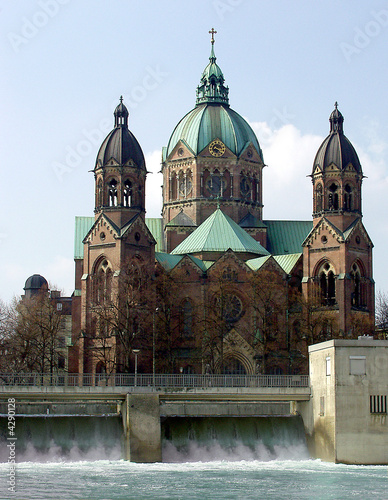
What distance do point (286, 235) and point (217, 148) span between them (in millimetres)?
12630

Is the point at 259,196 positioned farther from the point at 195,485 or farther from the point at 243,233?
the point at 195,485

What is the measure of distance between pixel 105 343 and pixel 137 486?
43868 millimetres

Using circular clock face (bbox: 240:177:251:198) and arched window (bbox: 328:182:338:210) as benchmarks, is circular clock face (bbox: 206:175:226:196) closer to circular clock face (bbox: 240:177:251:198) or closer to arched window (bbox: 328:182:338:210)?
circular clock face (bbox: 240:177:251:198)

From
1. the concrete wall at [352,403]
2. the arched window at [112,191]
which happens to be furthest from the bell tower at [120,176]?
the concrete wall at [352,403]

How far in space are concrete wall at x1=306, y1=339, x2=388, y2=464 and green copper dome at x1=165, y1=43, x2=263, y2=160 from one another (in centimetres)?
5430

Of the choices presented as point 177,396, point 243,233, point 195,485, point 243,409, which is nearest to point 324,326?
point 243,233

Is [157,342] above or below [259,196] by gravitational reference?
below

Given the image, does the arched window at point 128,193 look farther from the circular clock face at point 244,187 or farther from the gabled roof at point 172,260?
the circular clock face at point 244,187

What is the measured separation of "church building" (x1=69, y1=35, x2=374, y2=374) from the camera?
101438mm

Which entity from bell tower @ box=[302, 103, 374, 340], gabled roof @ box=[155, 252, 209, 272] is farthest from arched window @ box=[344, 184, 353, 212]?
gabled roof @ box=[155, 252, 209, 272]

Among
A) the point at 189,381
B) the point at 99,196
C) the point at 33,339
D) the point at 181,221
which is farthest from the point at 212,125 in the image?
the point at 189,381

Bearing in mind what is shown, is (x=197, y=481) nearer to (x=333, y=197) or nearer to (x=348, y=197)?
(x=333, y=197)

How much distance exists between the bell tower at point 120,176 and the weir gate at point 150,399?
26856 mm

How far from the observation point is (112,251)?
348 feet
